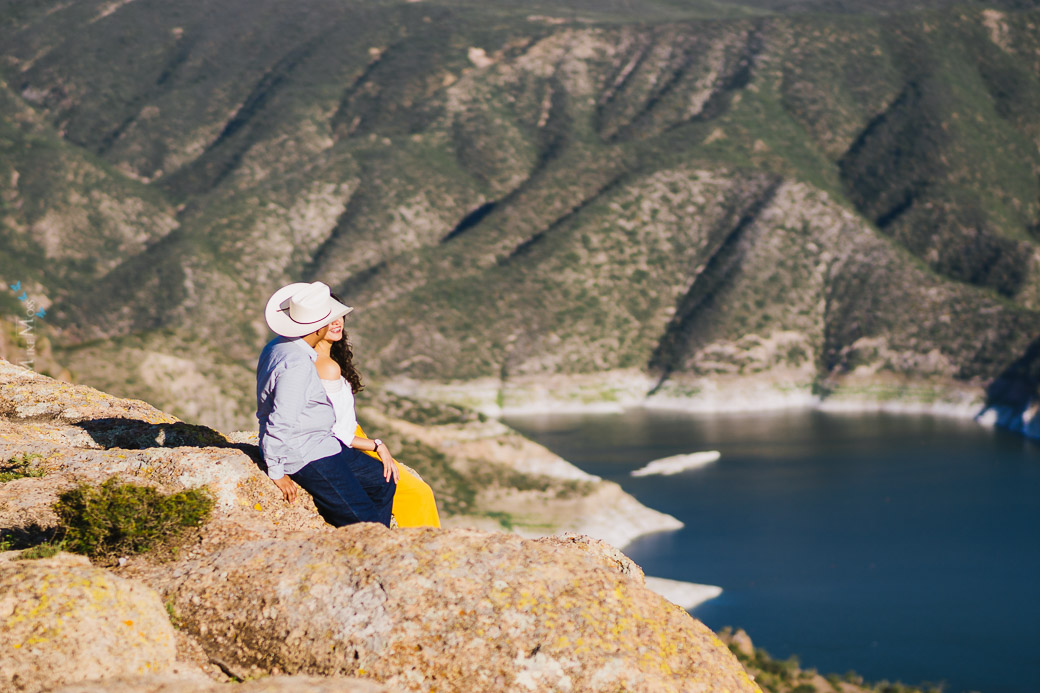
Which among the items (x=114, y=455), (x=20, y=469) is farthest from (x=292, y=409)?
(x=20, y=469)

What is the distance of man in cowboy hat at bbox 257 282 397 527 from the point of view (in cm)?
995

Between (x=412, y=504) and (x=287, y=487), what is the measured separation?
1887 millimetres

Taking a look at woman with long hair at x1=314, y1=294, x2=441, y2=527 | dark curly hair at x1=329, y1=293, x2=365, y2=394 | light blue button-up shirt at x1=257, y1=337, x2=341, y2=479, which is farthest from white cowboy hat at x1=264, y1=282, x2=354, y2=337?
dark curly hair at x1=329, y1=293, x2=365, y2=394

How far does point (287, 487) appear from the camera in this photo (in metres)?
10.5

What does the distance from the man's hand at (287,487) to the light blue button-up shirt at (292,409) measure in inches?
4.7

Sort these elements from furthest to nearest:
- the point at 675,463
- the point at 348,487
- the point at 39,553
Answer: the point at 675,463 → the point at 348,487 → the point at 39,553

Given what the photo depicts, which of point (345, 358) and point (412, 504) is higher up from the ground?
point (345, 358)

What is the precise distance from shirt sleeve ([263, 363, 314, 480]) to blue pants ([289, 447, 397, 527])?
12.0 inches

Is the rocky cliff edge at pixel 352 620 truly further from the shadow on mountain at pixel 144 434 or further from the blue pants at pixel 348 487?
the shadow on mountain at pixel 144 434

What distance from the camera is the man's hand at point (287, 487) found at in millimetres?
10477

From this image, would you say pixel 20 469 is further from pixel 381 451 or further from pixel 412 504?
pixel 412 504

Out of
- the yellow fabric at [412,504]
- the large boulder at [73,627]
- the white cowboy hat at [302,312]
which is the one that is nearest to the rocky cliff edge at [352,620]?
the large boulder at [73,627]

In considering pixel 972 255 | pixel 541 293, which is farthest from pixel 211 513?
pixel 972 255

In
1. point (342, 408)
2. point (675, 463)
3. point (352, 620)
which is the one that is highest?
point (342, 408)
